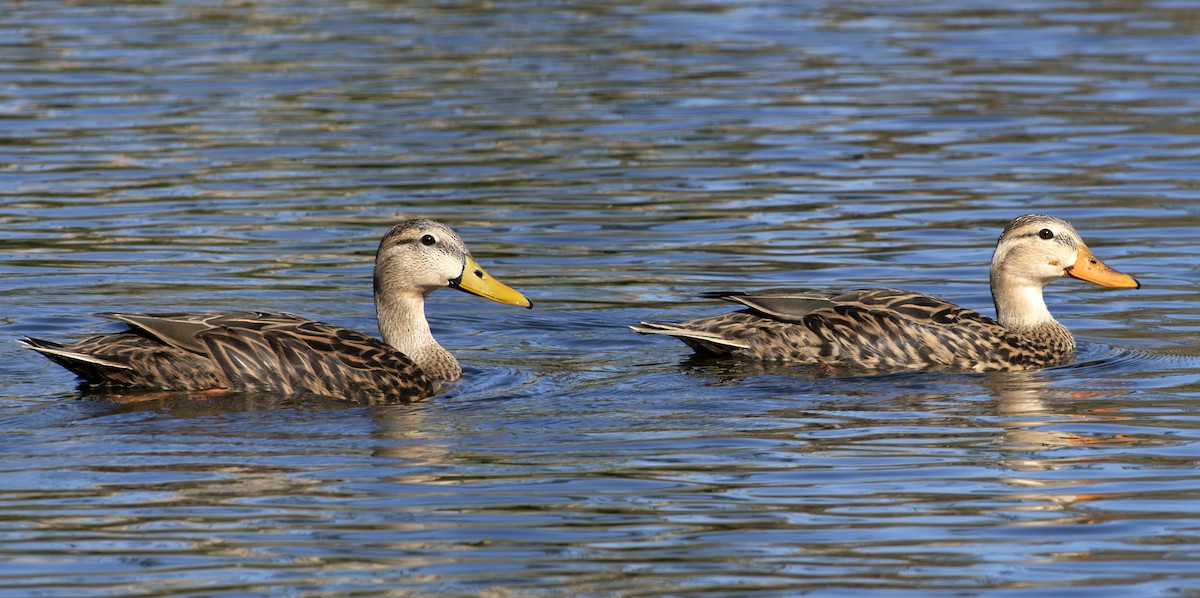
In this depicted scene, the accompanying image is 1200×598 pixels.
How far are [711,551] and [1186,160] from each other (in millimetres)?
11562

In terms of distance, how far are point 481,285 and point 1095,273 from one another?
3.89m

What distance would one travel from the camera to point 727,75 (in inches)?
901

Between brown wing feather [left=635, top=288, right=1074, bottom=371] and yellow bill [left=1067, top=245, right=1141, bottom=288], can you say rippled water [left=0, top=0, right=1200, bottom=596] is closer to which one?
brown wing feather [left=635, top=288, right=1074, bottom=371]

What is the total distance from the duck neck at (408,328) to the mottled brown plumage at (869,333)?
1.19 meters

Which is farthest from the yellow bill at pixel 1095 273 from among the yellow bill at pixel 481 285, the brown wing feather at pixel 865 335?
the yellow bill at pixel 481 285

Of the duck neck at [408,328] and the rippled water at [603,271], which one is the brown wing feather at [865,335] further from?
the duck neck at [408,328]

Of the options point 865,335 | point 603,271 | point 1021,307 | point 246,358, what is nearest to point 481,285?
point 246,358

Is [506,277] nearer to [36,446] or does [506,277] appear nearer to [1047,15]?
[36,446]

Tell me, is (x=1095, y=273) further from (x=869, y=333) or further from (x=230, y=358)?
(x=230, y=358)

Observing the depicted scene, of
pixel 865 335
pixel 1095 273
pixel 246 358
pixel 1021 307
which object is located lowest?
pixel 246 358

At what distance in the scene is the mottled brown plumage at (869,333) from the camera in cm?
1181

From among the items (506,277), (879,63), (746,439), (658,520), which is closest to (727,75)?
(879,63)

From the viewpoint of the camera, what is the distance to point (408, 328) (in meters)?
11.8

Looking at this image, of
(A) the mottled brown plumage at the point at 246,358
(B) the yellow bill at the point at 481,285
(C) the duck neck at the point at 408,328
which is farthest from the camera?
(B) the yellow bill at the point at 481,285
